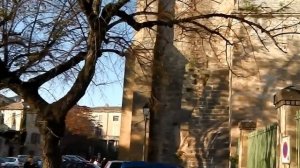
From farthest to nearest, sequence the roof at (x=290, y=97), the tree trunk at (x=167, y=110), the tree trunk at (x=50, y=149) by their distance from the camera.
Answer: the tree trunk at (x=167, y=110) < the tree trunk at (x=50, y=149) < the roof at (x=290, y=97)

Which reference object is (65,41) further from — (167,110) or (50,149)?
(167,110)

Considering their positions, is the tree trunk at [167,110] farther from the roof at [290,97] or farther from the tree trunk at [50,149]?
the roof at [290,97]

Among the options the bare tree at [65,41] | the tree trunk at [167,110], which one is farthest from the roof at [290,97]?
the tree trunk at [167,110]

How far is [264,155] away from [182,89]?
14.2 meters

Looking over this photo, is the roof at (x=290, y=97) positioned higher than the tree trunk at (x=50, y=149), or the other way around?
the roof at (x=290, y=97)

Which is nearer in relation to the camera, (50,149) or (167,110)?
(50,149)

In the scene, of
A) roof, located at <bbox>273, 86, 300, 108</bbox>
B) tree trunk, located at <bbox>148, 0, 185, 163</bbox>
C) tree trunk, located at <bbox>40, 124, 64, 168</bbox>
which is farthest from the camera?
tree trunk, located at <bbox>148, 0, 185, 163</bbox>

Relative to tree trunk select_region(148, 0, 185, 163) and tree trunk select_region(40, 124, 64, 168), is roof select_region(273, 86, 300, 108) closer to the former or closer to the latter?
tree trunk select_region(40, 124, 64, 168)

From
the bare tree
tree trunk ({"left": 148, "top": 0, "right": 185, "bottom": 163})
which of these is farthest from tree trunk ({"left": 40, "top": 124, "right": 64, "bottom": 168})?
tree trunk ({"left": 148, "top": 0, "right": 185, "bottom": 163})

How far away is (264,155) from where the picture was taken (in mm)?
12727

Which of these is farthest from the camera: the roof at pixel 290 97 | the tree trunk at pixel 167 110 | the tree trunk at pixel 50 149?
the tree trunk at pixel 167 110

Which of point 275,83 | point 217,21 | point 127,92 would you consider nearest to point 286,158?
point 275,83

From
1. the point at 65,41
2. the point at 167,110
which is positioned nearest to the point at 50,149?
the point at 65,41

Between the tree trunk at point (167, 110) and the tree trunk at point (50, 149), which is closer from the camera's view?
the tree trunk at point (50, 149)
